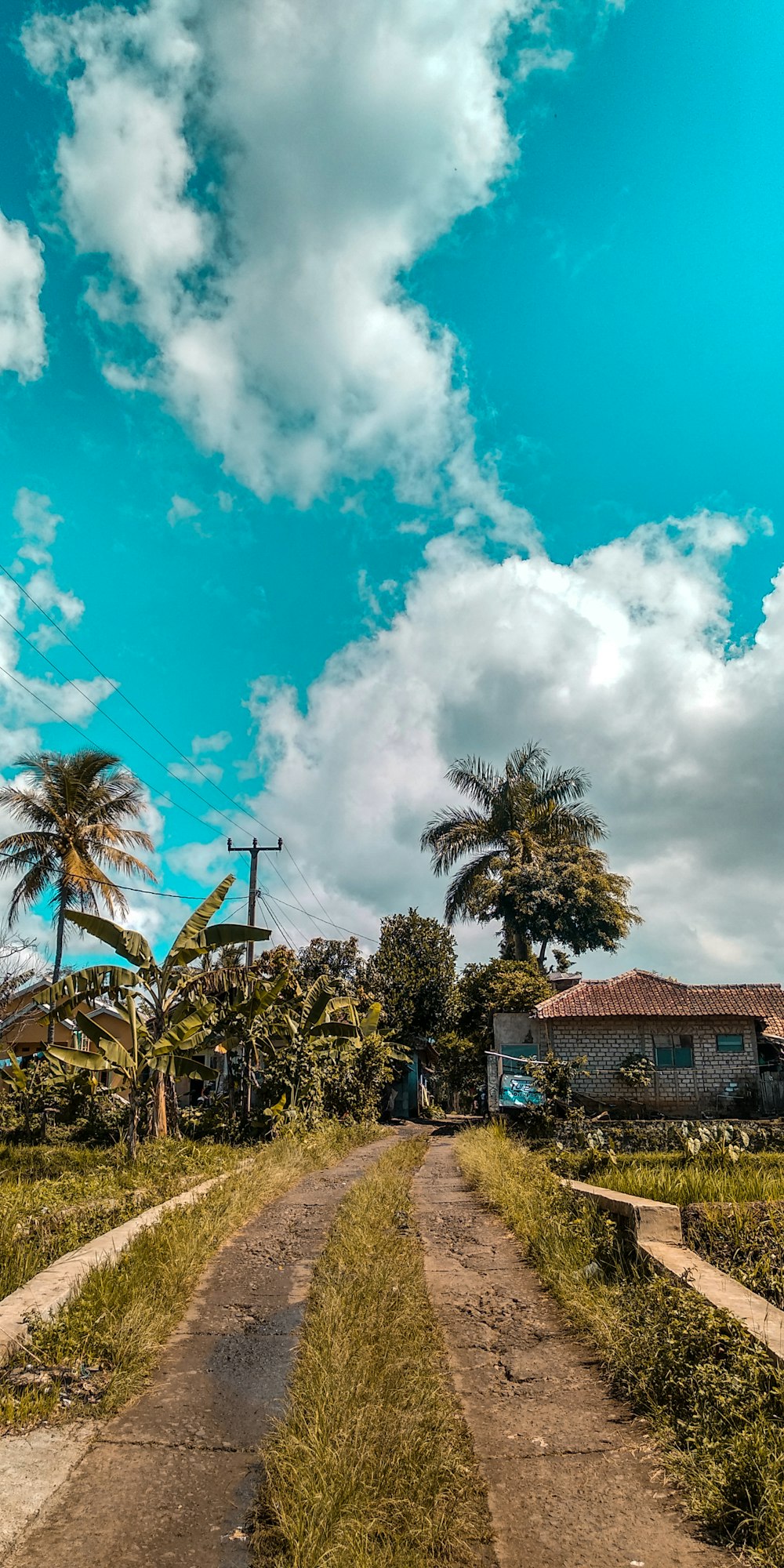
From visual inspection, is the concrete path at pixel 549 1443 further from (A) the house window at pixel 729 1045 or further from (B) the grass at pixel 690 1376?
(A) the house window at pixel 729 1045

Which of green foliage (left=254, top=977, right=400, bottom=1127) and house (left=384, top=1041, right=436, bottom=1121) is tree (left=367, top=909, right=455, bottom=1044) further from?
green foliage (left=254, top=977, right=400, bottom=1127)

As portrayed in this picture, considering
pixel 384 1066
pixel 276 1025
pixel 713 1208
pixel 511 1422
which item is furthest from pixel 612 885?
pixel 511 1422

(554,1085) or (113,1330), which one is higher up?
(554,1085)

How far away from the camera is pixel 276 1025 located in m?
18.7

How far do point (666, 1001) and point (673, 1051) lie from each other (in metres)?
1.37

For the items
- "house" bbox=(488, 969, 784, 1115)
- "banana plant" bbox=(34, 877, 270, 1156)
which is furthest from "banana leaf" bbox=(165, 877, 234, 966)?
"house" bbox=(488, 969, 784, 1115)

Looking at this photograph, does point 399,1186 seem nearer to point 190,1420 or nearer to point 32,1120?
point 190,1420

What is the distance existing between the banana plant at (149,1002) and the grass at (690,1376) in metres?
7.41

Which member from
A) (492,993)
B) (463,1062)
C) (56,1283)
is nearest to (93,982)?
(56,1283)

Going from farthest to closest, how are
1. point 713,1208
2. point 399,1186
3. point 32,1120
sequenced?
point 32,1120 → point 399,1186 → point 713,1208

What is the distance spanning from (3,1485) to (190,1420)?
980 mm

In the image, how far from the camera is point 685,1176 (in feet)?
28.8

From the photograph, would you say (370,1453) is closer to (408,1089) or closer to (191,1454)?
(191,1454)

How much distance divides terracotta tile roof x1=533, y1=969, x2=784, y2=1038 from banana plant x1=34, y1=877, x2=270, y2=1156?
13.0 meters
